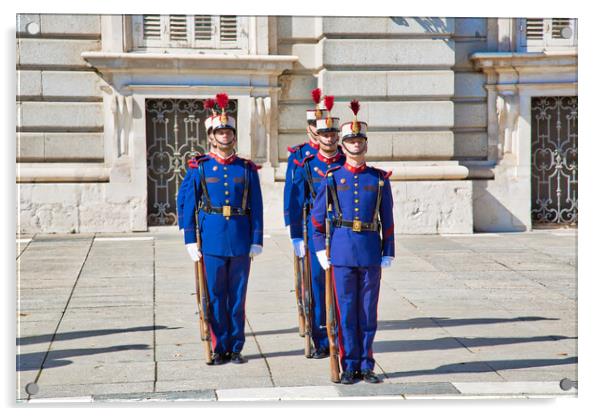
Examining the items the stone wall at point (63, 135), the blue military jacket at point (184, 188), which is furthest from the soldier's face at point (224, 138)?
the stone wall at point (63, 135)

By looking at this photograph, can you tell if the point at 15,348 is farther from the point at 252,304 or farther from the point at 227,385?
the point at 252,304

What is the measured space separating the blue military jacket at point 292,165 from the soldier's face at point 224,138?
2.19 ft

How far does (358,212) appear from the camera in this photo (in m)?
6.81

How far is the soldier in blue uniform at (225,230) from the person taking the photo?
723 centimetres

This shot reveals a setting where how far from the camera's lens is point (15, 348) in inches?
277

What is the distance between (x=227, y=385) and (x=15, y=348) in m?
1.39

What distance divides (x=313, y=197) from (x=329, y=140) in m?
0.41

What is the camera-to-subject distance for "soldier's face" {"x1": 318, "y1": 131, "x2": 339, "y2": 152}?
296 inches

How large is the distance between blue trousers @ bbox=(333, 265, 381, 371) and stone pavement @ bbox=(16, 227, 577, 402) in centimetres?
18

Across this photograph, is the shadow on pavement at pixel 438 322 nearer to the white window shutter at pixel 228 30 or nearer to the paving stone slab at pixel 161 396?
the paving stone slab at pixel 161 396

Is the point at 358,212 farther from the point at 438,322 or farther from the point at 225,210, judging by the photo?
the point at 438,322

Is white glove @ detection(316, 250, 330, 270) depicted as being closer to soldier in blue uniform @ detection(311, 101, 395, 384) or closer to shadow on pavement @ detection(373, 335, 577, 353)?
soldier in blue uniform @ detection(311, 101, 395, 384)

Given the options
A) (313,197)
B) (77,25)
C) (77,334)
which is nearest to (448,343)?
(313,197)
